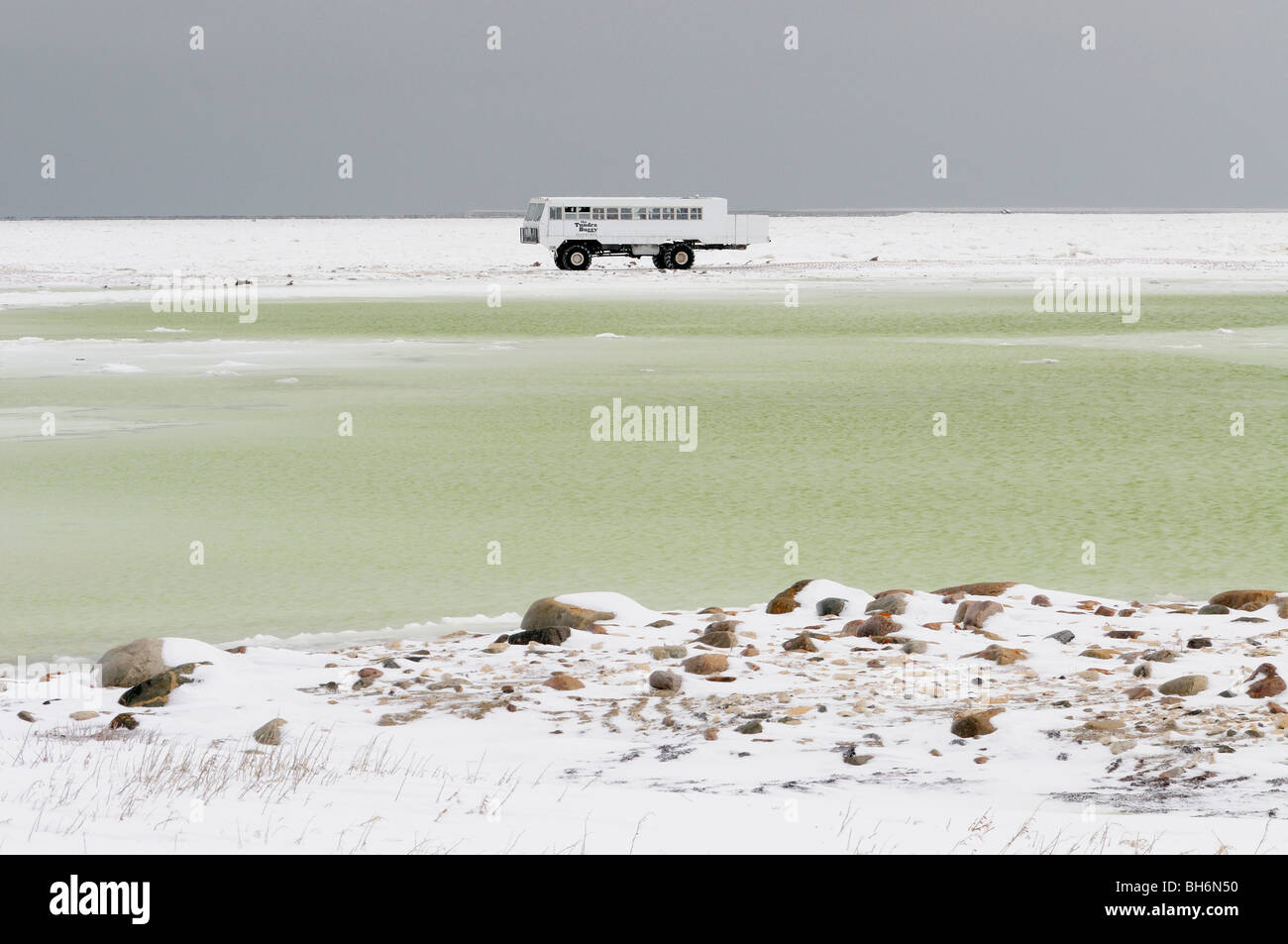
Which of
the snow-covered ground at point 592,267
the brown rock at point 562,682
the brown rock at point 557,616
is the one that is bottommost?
the brown rock at point 562,682

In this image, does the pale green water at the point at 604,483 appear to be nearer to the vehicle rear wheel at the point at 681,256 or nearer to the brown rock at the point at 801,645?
the brown rock at the point at 801,645

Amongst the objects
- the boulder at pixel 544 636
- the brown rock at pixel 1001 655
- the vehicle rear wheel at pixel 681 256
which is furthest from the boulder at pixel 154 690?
the vehicle rear wheel at pixel 681 256

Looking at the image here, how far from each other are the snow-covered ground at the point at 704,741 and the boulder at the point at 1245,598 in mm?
69

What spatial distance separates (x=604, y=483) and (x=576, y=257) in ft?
133

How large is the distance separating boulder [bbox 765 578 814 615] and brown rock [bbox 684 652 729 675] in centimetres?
125

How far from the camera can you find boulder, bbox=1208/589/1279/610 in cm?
862

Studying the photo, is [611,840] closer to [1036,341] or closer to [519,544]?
[519,544]

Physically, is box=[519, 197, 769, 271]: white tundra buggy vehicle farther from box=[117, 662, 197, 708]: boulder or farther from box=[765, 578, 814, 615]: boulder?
box=[117, 662, 197, 708]: boulder

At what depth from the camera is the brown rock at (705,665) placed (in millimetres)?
7602

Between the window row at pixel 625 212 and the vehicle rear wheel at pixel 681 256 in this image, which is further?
the vehicle rear wheel at pixel 681 256

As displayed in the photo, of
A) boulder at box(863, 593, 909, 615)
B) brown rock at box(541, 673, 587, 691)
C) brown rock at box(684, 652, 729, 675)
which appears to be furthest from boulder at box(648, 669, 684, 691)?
boulder at box(863, 593, 909, 615)

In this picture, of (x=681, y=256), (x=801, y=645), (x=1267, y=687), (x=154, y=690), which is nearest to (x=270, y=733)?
(x=154, y=690)

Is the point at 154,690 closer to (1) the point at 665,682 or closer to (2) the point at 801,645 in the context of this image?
(1) the point at 665,682
